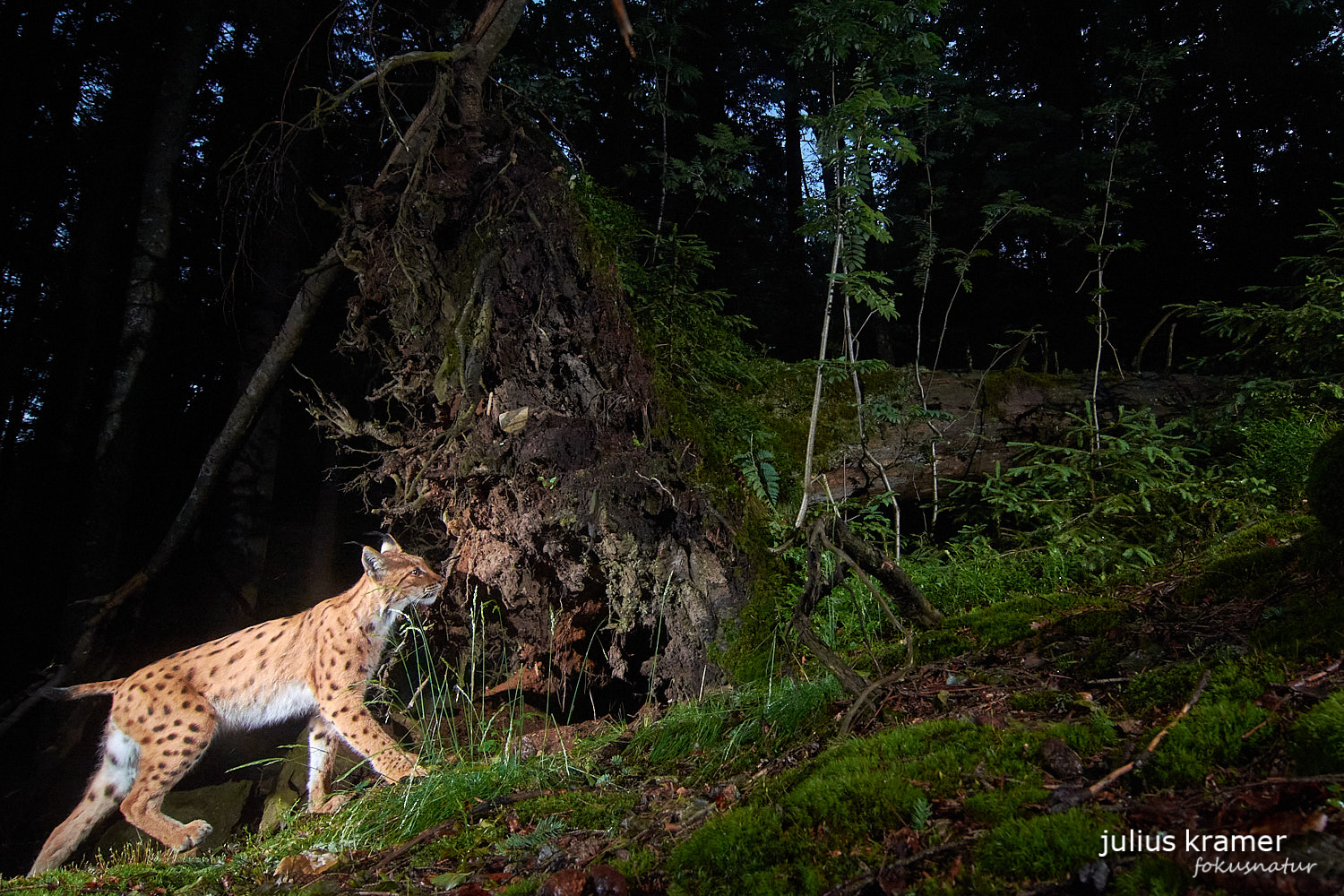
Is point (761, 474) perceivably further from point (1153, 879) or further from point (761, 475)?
point (1153, 879)

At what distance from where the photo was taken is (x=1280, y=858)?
3.55 ft

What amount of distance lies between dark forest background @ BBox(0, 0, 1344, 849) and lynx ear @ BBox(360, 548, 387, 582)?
6.09ft

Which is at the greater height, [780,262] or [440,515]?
[780,262]

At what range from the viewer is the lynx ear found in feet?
13.3

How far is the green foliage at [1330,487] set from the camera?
2.09 meters

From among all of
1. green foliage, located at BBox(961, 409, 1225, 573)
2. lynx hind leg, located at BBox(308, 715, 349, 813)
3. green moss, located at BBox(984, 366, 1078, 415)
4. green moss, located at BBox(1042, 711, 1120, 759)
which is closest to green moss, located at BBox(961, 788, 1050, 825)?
green moss, located at BBox(1042, 711, 1120, 759)

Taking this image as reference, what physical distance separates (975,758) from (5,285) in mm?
11882

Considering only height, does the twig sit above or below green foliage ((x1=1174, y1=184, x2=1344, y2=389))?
below

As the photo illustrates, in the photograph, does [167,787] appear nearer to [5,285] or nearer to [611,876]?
[611,876]

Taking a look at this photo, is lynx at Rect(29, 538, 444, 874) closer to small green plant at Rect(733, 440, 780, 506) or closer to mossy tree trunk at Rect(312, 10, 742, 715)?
mossy tree trunk at Rect(312, 10, 742, 715)

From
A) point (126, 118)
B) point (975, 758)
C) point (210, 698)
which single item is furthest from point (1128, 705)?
point (126, 118)

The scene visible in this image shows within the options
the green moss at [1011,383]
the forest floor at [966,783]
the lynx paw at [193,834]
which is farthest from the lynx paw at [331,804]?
the green moss at [1011,383]

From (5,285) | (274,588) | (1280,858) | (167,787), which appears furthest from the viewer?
(5,285)

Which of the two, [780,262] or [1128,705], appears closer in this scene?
[1128,705]
